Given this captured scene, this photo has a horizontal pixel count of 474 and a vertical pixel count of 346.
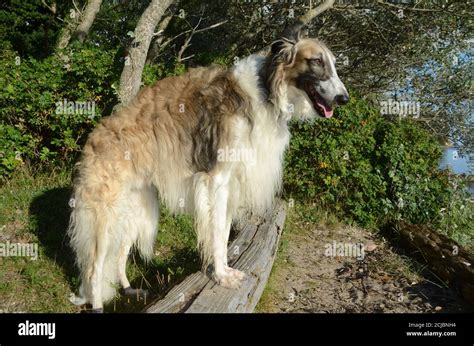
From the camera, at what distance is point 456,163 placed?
10.9 metres

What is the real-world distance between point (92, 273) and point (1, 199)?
3086 millimetres

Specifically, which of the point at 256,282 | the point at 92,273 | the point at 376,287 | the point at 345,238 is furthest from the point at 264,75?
the point at 345,238

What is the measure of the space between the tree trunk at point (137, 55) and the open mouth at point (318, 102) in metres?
3.54

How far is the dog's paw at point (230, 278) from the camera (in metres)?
4.74

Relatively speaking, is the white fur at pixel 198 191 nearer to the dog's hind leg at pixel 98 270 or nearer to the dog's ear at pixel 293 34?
the dog's hind leg at pixel 98 270

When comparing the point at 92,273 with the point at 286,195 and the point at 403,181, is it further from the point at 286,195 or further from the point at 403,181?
the point at 403,181

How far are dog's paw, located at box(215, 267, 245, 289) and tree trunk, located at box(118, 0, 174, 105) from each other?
3733 millimetres

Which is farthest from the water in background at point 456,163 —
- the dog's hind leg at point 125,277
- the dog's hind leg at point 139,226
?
the dog's hind leg at point 125,277

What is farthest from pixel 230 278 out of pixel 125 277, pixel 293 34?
pixel 293 34

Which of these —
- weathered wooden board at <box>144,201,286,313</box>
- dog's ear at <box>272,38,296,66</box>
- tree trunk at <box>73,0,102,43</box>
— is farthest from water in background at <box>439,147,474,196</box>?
tree trunk at <box>73,0,102,43</box>

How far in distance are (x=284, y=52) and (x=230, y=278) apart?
2.45m

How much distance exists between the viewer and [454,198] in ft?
26.3

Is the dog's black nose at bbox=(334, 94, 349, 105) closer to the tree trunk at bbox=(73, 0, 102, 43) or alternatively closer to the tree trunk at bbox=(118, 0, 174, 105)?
the tree trunk at bbox=(118, 0, 174, 105)

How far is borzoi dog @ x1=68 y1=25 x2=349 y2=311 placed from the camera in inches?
195
